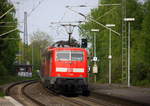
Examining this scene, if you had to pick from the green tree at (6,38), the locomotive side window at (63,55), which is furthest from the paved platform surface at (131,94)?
the green tree at (6,38)

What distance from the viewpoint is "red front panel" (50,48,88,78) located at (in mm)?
28297

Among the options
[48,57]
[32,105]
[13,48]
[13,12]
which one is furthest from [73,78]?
[13,48]

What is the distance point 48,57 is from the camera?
102 feet

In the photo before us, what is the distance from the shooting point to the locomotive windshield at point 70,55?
2867 cm

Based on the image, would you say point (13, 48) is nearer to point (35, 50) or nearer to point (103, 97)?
point (35, 50)

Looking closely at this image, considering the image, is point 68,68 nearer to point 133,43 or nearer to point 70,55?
point 70,55

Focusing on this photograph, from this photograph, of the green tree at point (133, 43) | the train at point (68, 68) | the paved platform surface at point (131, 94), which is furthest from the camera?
the green tree at point (133, 43)

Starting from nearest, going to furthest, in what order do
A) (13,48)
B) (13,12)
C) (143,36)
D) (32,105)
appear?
1. (32,105)
2. (143,36)
3. (13,12)
4. (13,48)

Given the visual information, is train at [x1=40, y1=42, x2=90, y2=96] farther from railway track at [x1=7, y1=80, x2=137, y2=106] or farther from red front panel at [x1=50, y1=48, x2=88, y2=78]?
railway track at [x1=7, y1=80, x2=137, y2=106]

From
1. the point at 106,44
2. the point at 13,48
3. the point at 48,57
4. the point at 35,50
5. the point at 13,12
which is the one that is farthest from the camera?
the point at 35,50

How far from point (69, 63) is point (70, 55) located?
59 cm

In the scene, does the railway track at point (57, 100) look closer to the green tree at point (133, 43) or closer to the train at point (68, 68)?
the train at point (68, 68)

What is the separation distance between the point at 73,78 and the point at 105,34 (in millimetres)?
35741

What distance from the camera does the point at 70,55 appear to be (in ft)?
94.5
